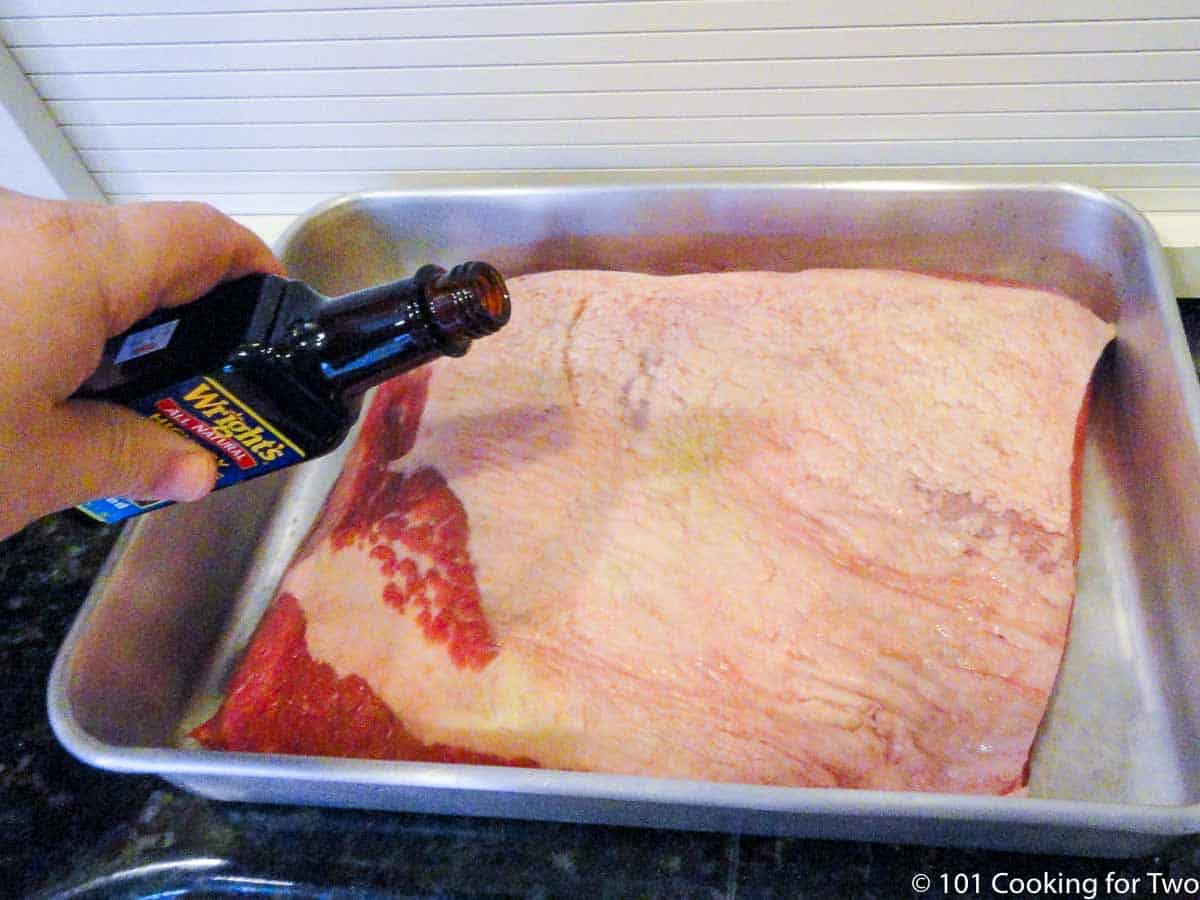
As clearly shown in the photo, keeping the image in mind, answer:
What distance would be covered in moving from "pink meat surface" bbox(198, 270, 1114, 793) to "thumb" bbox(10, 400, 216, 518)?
0.26 meters

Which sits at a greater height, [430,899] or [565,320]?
[565,320]

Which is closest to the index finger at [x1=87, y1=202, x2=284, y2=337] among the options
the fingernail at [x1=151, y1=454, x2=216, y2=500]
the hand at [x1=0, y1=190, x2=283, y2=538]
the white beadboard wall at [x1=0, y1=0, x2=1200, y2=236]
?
the hand at [x1=0, y1=190, x2=283, y2=538]

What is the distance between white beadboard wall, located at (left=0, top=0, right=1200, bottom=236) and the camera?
3.40ft

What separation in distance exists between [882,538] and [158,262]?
2.33ft

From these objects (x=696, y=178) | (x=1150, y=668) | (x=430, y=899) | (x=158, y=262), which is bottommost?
(x=1150, y=668)

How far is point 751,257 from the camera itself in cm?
123

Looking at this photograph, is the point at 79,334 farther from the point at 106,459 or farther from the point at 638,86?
the point at 638,86

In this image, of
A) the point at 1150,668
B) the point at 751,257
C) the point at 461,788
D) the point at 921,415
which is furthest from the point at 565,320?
the point at 1150,668

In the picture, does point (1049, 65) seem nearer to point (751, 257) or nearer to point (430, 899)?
point (751, 257)

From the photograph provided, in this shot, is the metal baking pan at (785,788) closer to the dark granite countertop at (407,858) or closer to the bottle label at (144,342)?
the dark granite countertop at (407,858)

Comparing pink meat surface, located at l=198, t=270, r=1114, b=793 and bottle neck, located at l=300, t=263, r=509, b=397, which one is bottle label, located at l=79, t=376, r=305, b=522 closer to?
bottle neck, located at l=300, t=263, r=509, b=397

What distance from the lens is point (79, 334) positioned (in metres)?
0.64

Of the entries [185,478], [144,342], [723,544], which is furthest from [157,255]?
[723,544]

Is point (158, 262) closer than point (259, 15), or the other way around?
point (158, 262)
